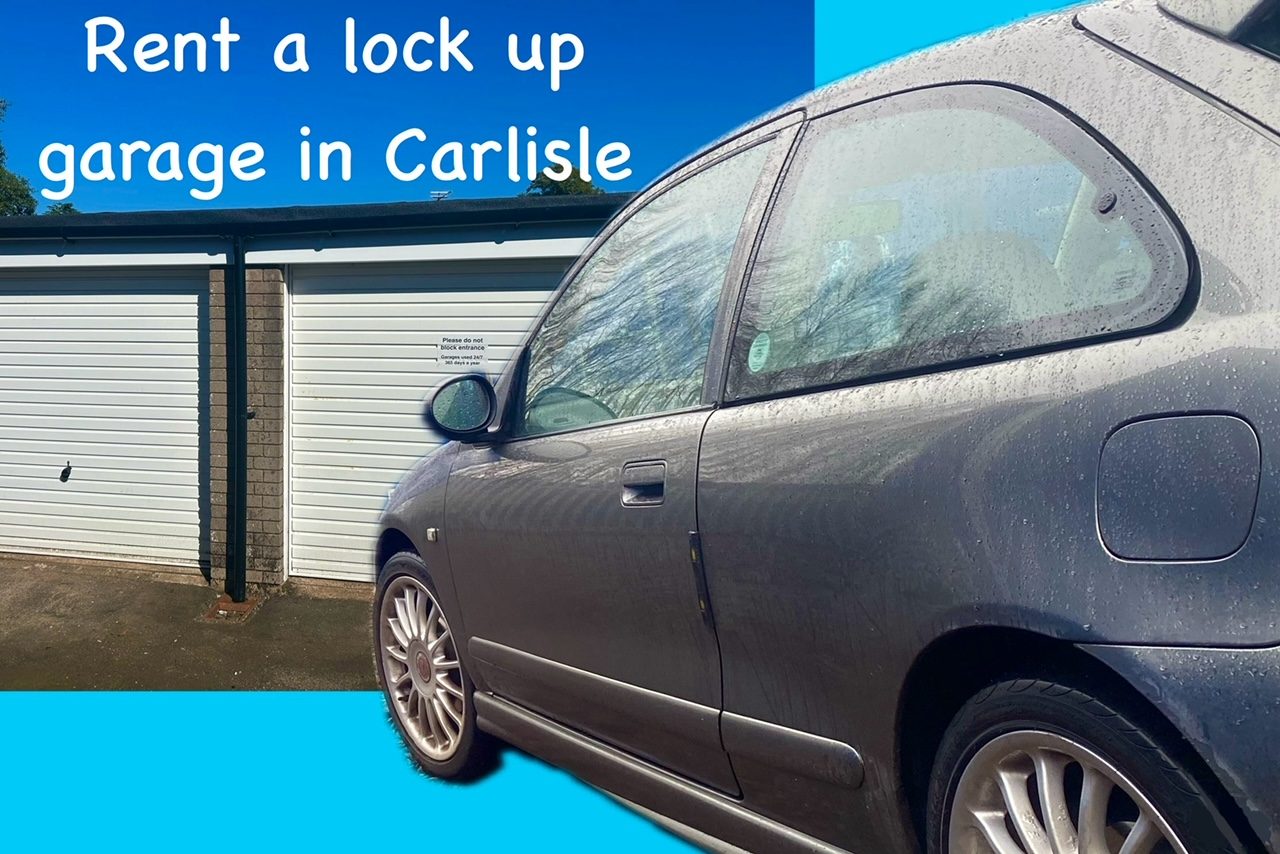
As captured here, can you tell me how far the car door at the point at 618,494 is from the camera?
2586mm

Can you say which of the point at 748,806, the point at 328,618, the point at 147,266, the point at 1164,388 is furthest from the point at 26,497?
the point at 1164,388

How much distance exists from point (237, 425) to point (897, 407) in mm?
9033

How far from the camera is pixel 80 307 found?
10766 mm

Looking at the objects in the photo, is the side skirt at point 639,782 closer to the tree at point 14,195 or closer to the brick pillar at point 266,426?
the brick pillar at point 266,426

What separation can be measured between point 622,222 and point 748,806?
5.18 ft

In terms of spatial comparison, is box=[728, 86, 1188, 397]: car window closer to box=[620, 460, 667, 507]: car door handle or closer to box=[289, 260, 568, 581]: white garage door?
box=[620, 460, 667, 507]: car door handle

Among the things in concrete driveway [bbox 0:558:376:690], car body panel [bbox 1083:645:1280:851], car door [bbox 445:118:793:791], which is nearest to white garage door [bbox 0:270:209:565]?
concrete driveway [bbox 0:558:376:690]

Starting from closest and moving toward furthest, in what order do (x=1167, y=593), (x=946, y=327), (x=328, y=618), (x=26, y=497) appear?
1. (x=1167, y=593)
2. (x=946, y=327)
3. (x=328, y=618)
4. (x=26, y=497)

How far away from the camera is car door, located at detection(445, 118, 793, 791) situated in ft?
8.48

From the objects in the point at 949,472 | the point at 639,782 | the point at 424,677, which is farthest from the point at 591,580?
the point at 424,677

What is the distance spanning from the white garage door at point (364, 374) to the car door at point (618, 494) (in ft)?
20.4

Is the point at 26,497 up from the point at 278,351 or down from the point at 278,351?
down

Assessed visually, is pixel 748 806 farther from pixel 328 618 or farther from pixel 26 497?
pixel 26 497

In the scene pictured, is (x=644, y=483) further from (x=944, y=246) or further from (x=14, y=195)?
(x=14, y=195)
